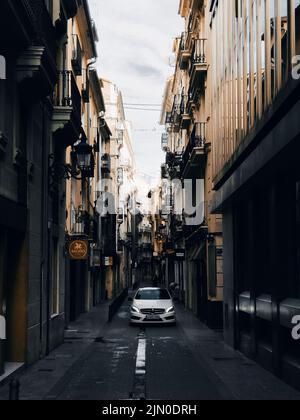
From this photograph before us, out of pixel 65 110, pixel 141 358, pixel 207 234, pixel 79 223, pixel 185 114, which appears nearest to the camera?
pixel 141 358

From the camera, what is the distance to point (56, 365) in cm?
1527

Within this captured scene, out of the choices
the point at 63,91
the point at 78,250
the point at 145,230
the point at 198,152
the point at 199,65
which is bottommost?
the point at 78,250

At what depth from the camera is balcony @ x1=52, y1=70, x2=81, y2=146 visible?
18.2m

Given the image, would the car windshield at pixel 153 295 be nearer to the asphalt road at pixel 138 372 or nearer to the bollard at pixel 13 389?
the asphalt road at pixel 138 372

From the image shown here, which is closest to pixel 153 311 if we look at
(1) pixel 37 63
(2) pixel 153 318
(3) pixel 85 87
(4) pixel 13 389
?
(2) pixel 153 318

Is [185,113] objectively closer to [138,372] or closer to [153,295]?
[153,295]

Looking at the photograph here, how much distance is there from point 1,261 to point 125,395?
136 inches

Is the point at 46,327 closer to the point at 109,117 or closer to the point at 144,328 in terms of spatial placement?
the point at 144,328

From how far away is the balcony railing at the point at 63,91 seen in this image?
60.8 ft

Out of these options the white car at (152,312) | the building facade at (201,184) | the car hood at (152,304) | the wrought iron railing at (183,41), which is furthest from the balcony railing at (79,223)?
the wrought iron railing at (183,41)

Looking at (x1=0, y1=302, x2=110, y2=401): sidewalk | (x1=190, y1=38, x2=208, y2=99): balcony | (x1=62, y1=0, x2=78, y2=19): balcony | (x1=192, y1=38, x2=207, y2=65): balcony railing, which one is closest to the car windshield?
(x1=0, y1=302, x2=110, y2=401): sidewalk

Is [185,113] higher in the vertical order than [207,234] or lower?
higher

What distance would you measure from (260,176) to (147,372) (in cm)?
501

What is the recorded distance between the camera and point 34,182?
50.8 feet
